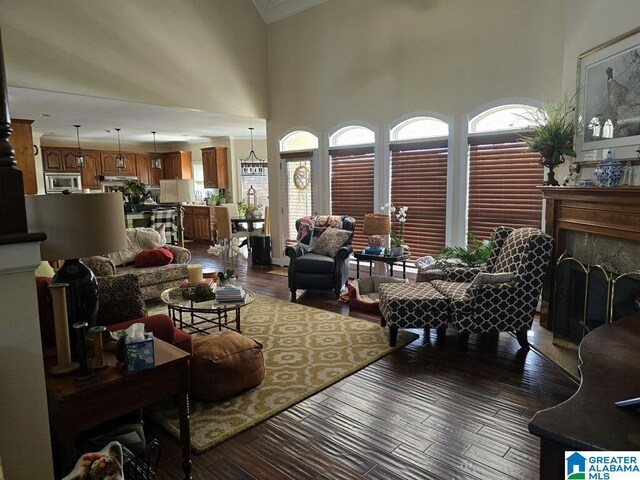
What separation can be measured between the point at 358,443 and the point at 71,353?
163 cm

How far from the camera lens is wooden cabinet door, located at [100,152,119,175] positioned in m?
10.5

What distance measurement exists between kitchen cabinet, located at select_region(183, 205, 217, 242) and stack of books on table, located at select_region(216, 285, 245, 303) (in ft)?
21.8

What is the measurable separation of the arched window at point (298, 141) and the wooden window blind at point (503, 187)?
286 cm

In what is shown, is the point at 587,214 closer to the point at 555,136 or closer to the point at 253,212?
the point at 555,136

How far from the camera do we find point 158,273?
5133 mm

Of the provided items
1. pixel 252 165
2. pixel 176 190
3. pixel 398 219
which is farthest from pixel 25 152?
pixel 398 219

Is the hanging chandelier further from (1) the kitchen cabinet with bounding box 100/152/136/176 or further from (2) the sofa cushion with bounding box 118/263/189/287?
(2) the sofa cushion with bounding box 118/263/189/287

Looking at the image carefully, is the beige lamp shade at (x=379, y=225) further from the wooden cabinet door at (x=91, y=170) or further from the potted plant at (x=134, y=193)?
the wooden cabinet door at (x=91, y=170)

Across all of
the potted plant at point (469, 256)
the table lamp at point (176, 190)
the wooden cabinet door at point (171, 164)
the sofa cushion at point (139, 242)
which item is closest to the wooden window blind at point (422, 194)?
the potted plant at point (469, 256)

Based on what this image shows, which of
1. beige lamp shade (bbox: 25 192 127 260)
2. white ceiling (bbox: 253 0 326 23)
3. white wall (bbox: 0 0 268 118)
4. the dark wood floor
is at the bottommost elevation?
the dark wood floor

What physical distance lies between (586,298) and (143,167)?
10785mm

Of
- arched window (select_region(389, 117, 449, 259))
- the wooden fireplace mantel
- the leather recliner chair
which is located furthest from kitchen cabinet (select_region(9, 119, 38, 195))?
the wooden fireplace mantel

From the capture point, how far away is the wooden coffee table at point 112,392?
169 cm

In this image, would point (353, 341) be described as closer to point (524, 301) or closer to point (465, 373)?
point (465, 373)
